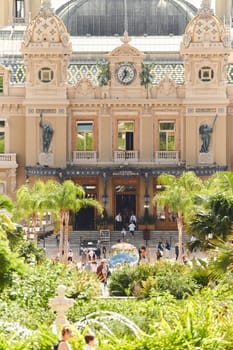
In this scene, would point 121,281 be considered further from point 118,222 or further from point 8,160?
point 8,160

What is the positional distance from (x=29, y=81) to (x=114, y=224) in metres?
10.8

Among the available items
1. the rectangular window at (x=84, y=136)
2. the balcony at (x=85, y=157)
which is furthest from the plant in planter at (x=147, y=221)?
the rectangular window at (x=84, y=136)

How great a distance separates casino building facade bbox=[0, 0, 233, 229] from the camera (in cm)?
8094

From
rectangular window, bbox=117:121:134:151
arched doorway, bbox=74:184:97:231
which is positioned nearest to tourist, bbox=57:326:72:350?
arched doorway, bbox=74:184:97:231

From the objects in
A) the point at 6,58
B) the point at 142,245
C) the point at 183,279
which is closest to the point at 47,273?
the point at 183,279

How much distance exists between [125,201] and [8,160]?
8087 millimetres

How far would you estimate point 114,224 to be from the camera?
80750mm

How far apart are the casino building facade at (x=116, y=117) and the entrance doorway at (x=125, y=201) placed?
65mm

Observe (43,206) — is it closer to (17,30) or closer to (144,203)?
(144,203)

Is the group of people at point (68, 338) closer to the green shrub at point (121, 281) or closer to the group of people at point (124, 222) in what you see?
the green shrub at point (121, 281)

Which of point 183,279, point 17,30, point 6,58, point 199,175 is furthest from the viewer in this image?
point 17,30

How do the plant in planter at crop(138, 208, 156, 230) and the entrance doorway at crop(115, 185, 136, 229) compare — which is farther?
the entrance doorway at crop(115, 185, 136, 229)

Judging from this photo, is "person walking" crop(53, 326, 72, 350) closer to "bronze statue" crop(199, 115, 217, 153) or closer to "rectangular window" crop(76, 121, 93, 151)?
"bronze statue" crop(199, 115, 217, 153)

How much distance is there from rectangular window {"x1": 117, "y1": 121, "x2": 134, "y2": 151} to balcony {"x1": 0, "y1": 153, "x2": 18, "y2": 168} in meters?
6.92
